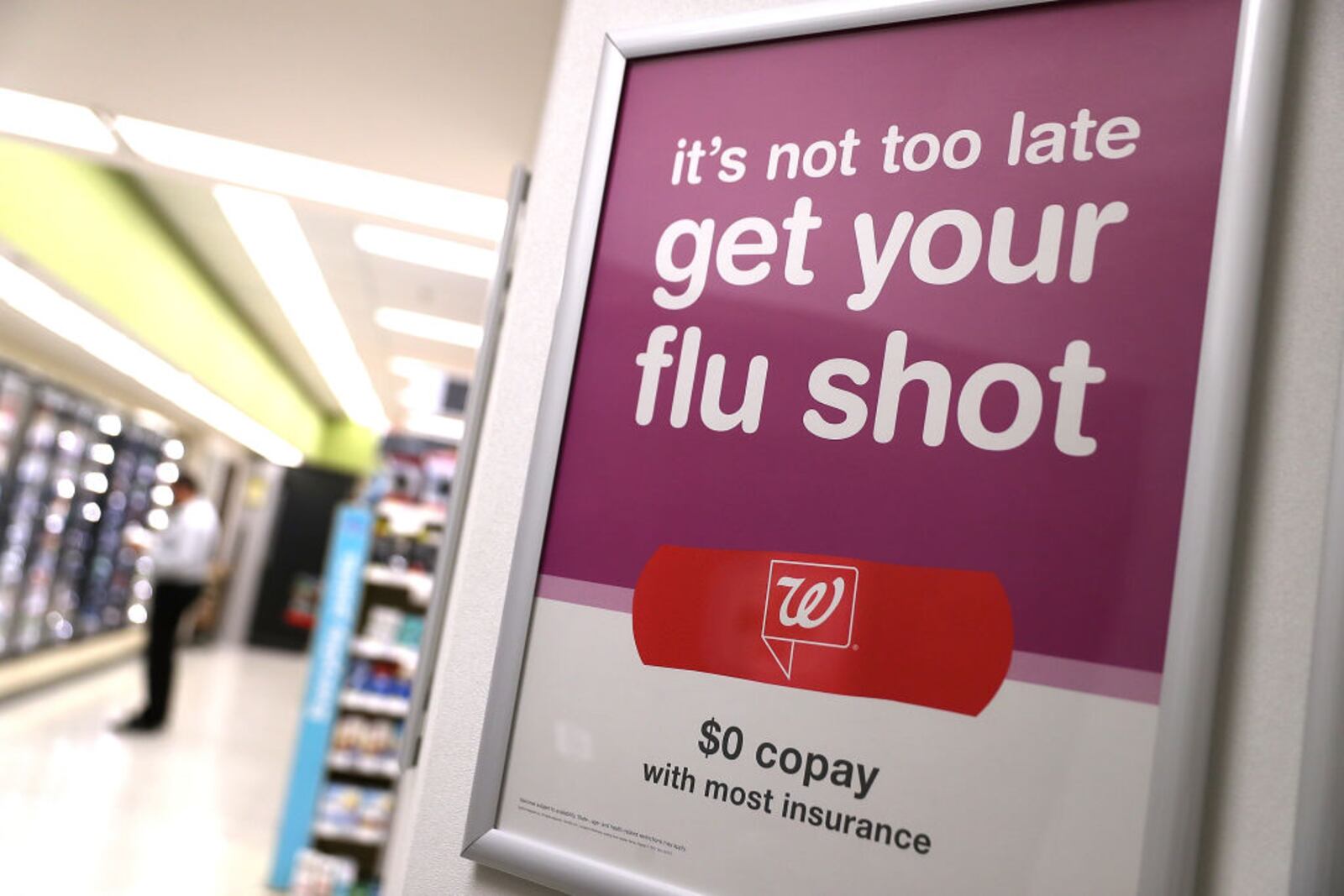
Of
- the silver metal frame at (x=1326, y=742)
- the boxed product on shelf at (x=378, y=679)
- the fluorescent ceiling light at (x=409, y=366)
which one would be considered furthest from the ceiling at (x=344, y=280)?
the silver metal frame at (x=1326, y=742)

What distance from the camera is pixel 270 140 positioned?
366 cm

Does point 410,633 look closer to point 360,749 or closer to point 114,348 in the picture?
point 360,749

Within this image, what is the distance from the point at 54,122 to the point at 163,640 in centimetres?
464

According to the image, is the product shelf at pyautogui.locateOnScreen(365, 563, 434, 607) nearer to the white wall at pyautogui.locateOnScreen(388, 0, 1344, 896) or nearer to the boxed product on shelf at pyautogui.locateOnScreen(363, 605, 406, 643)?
the boxed product on shelf at pyautogui.locateOnScreen(363, 605, 406, 643)

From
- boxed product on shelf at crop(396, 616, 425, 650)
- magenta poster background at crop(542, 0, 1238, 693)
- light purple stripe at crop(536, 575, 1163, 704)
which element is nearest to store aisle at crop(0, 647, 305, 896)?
boxed product on shelf at crop(396, 616, 425, 650)

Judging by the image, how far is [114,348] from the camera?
7105 mm

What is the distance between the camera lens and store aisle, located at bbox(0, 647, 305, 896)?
446cm

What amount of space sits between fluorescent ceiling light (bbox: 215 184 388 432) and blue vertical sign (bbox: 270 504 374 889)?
1.81m

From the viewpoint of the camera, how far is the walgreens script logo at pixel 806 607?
1257 mm

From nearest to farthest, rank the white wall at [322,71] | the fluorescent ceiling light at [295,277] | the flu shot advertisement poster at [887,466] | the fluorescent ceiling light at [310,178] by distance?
the flu shot advertisement poster at [887,466] → the white wall at [322,71] → the fluorescent ceiling light at [310,178] → the fluorescent ceiling light at [295,277]

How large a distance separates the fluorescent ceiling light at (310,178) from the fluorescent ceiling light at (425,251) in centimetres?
137

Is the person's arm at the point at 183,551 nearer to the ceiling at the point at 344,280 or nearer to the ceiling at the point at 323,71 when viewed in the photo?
the ceiling at the point at 344,280

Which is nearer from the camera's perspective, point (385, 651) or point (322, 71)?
point (322, 71)

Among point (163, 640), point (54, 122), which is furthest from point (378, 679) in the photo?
point (163, 640)
